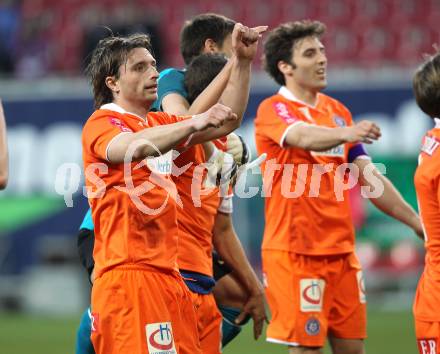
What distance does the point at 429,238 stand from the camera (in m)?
4.86

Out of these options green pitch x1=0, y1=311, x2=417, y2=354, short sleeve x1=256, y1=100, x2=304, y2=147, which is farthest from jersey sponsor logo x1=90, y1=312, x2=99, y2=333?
green pitch x1=0, y1=311, x2=417, y2=354

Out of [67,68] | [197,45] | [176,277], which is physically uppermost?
[67,68]

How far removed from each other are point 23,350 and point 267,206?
449 cm

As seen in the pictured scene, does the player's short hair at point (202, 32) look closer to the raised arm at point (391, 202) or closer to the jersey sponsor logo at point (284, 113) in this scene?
the jersey sponsor logo at point (284, 113)

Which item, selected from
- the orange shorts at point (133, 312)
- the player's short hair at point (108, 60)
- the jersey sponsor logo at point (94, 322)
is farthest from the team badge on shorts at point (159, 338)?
the player's short hair at point (108, 60)

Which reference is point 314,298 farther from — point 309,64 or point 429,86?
point 429,86

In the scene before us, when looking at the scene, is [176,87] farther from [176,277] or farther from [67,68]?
[67,68]

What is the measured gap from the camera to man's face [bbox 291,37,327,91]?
21.0 feet

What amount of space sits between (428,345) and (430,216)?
0.61 meters

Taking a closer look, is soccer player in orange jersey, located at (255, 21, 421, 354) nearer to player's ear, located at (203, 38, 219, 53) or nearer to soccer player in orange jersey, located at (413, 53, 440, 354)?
player's ear, located at (203, 38, 219, 53)

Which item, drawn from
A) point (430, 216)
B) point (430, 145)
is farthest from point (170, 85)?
point (430, 216)

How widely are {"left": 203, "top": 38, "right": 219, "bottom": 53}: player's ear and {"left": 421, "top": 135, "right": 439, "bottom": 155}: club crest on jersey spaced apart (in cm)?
158

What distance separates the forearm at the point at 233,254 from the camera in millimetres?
5688

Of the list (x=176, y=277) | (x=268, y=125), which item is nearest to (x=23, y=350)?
(x=268, y=125)
